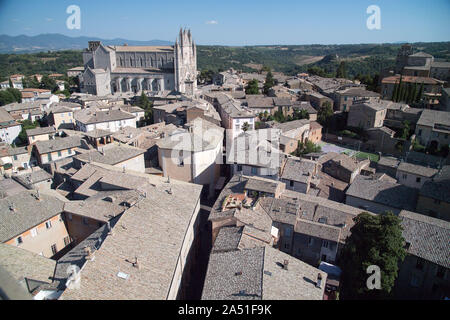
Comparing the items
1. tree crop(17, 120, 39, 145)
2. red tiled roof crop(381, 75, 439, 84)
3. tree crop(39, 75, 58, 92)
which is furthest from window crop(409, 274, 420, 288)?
tree crop(39, 75, 58, 92)

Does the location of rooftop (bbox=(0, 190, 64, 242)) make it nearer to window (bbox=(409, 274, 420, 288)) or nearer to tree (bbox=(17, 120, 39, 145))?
window (bbox=(409, 274, 420, 288))

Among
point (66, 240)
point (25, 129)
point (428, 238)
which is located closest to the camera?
point (428, 238)

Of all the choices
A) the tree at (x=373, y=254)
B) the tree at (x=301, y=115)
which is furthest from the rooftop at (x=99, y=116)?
the tree at (x=373, y=254)

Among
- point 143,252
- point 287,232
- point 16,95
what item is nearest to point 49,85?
point 16,95

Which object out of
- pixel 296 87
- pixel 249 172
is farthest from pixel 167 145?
pixel 296 87

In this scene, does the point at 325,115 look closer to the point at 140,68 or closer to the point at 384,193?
the point at 384,193
